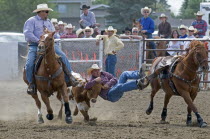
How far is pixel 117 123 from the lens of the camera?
10.3m

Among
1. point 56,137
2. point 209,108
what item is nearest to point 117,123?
point 56,137

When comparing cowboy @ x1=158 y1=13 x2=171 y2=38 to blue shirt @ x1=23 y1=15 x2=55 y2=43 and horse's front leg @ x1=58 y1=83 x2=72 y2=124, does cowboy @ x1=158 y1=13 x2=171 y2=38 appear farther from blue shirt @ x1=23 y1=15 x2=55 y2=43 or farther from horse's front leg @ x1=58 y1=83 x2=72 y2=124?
horse's front leg @ x1=58 y1=83 x2=72 y2=124

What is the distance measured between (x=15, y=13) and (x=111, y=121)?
42788mm

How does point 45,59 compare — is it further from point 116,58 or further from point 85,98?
point 116,58

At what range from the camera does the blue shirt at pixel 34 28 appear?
34.3 feet

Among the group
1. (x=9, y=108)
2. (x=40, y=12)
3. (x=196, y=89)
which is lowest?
(x=9, y=108)

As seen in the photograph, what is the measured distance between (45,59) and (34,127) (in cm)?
113

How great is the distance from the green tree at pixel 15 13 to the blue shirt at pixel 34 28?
39704 mm

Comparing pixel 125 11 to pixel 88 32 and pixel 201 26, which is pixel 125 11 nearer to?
pixel 201 26

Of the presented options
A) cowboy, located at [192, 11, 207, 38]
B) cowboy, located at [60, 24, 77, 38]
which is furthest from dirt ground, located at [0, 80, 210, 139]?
cowboy, located at [192, 11, 207, 38]

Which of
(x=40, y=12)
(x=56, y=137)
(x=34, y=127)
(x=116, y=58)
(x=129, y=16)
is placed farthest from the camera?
(x=129, y=16)

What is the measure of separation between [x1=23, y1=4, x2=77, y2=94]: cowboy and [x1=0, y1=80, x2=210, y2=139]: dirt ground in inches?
31.3

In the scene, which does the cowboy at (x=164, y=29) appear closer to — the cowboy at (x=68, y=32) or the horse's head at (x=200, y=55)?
the cowboy at (x=68, y=32)

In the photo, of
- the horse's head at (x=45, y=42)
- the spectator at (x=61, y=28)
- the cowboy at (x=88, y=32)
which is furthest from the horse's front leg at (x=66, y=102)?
the spectator at (x=61, y=28)
